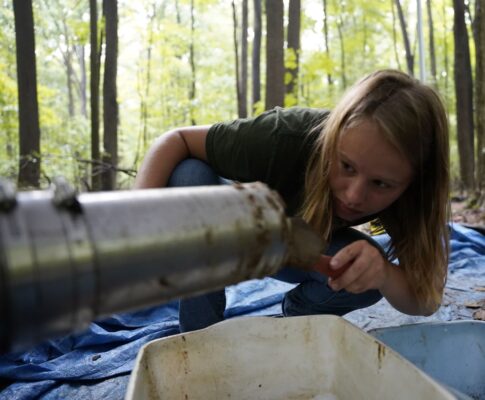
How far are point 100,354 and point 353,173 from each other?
1.21 m

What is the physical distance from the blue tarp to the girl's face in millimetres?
988

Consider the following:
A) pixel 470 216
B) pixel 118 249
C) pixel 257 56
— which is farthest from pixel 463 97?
pixel 118 249

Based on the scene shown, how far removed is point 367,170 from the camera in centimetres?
102

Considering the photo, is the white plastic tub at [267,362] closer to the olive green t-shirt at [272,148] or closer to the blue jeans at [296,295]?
the blue jeans at [296,295]

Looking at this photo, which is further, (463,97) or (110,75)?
(463,97)

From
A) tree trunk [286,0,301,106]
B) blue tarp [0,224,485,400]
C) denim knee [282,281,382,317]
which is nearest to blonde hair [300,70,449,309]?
denim knee [282,281,382,317]

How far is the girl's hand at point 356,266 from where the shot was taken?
0.89m

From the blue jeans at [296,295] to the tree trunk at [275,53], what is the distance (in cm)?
338

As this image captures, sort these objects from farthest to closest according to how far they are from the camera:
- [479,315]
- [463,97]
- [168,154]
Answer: [463,97], [479,315], [168,154]

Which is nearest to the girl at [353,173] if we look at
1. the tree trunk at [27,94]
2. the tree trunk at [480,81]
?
the tree trunk at [480,81]

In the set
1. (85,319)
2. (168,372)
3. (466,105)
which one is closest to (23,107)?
(168,372)

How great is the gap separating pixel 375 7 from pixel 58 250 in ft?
30.6

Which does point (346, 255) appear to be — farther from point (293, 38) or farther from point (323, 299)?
point (293, 38)

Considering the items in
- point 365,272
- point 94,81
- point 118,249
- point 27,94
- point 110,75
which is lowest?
point 365,272
